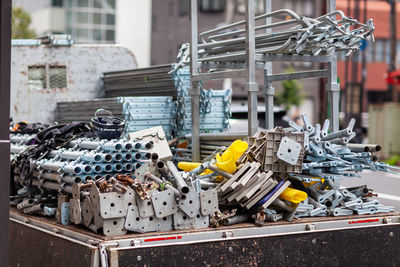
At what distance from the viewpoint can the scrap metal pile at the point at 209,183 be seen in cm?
568

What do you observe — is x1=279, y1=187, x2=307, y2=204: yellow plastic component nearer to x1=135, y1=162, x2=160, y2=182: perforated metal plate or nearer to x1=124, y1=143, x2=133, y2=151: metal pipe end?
x1=135, y1=162, x2=160, y2=182: perforated metal plate

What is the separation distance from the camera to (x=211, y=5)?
5709 cm

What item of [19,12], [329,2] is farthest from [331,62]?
[19,12]

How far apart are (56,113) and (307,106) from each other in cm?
5373

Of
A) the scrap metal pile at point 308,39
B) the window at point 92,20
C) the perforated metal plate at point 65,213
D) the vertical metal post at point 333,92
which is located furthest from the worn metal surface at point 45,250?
the window at point 92,20

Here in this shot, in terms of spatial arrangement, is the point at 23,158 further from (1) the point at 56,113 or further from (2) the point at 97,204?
(1) the point at 56,113

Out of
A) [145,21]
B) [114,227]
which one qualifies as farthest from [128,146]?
[145,21]

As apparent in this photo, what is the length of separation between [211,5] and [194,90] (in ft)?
164

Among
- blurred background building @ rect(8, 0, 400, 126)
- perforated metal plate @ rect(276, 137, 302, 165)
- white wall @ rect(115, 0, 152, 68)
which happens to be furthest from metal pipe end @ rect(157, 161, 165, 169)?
white wall @ rect(115, 0, 152, 68)

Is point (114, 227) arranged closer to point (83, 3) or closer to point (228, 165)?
point (228, 165)

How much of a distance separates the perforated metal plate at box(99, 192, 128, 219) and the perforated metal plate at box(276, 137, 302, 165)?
1487 millimetres

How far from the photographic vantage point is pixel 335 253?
6004 millimetres

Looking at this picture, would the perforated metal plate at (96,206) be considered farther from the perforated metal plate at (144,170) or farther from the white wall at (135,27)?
the white wall at (135,27)

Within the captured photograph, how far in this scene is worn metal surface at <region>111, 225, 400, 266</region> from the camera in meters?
5.38
